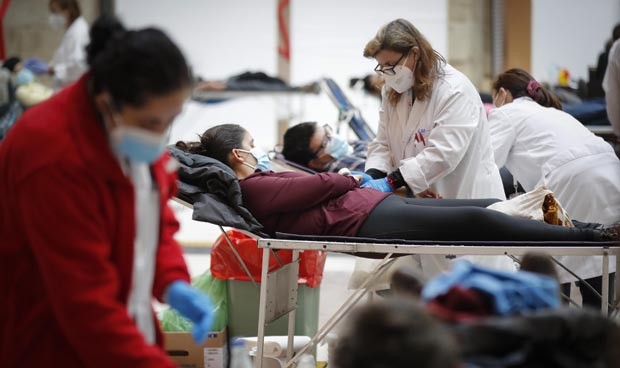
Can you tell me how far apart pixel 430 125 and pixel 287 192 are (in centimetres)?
74

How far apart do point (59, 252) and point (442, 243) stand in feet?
4.76

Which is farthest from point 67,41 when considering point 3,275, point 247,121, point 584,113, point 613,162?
point 3,275

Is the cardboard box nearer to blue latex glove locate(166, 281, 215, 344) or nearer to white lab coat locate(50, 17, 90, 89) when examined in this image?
blue latex glove locate(166, 281, 215, 344)

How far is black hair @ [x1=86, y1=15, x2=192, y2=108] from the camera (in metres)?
1.34

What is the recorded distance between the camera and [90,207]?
4.44 ft

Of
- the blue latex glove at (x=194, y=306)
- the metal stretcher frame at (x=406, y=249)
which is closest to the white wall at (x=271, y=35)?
the metal stretcher frame at (x=406, y=249)

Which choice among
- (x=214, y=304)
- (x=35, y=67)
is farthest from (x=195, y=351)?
(x=35, y=67)

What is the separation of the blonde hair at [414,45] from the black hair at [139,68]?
1.83 metres

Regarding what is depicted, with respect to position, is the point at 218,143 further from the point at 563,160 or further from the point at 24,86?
the point at 24,86

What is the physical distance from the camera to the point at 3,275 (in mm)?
1425

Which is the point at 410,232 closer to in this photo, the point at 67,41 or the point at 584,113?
the point at 584,113

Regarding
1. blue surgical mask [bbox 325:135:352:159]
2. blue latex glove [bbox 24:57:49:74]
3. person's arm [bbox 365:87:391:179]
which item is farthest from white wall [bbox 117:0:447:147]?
person's arm [bbox 365:87:391:179]

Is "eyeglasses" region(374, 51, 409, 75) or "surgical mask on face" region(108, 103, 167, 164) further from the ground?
"surgical mask on face" region(108, 103, 167, 164)

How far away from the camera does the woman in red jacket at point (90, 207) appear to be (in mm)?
1333
